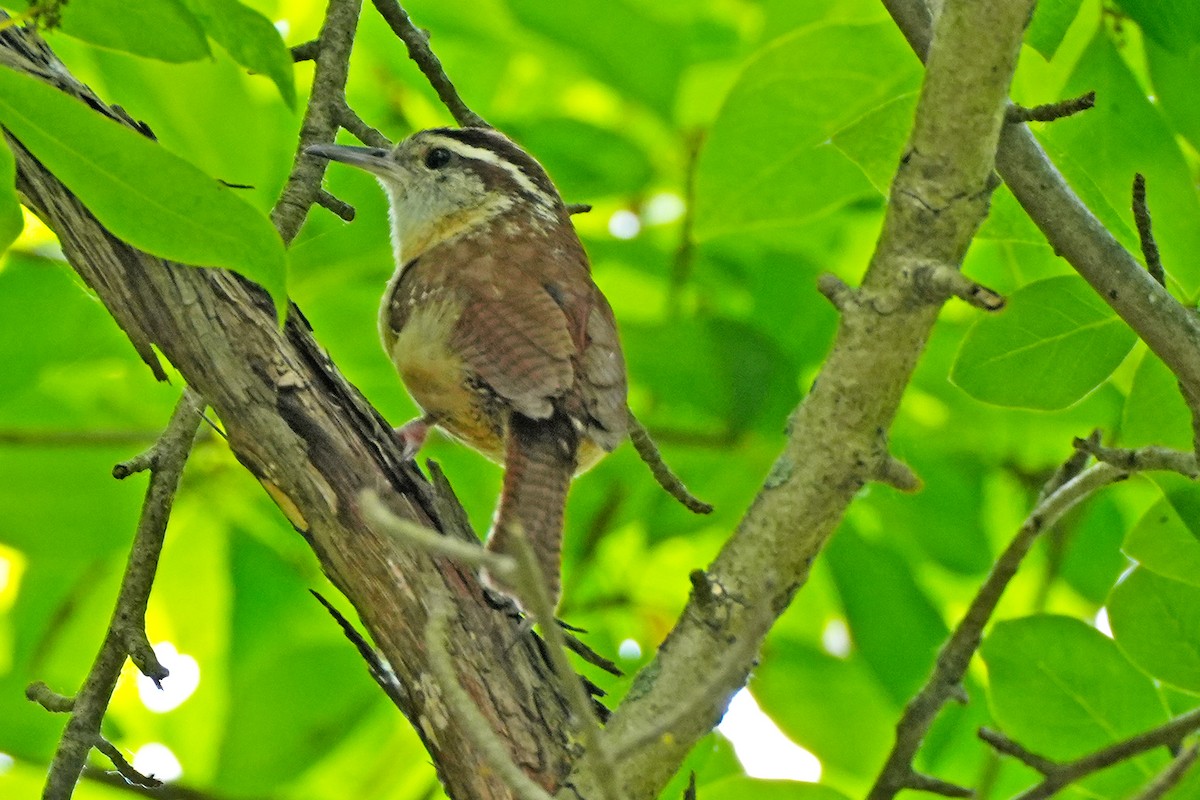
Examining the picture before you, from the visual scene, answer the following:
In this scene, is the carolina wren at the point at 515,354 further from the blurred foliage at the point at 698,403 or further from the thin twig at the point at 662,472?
the blurred foliage at the point at 698,403

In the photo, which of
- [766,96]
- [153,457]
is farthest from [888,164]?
[153,457]

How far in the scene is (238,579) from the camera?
303 centimetres

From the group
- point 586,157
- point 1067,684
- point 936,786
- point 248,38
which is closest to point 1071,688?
point 1067,684

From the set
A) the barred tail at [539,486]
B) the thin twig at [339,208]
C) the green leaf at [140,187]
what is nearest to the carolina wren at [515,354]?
the barred tail at [539,486]

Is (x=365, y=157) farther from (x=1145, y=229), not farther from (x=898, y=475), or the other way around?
→ (x=1145, y=229)

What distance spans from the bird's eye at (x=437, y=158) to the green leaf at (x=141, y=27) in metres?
1.90

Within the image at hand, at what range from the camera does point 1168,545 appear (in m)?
2.20

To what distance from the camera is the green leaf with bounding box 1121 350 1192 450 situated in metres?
2.33

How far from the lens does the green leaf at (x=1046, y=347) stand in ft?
7.34

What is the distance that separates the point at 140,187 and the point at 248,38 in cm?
27

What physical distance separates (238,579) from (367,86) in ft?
4.43

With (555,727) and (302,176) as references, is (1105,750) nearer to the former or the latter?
(555,727)

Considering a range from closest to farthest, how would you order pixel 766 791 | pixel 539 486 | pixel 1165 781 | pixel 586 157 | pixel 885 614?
pixel 1165 781, pixel 766 791, pixel 539 486, pixel 885 614, pixel 586 157

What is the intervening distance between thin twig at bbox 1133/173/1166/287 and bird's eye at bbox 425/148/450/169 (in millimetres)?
1921
